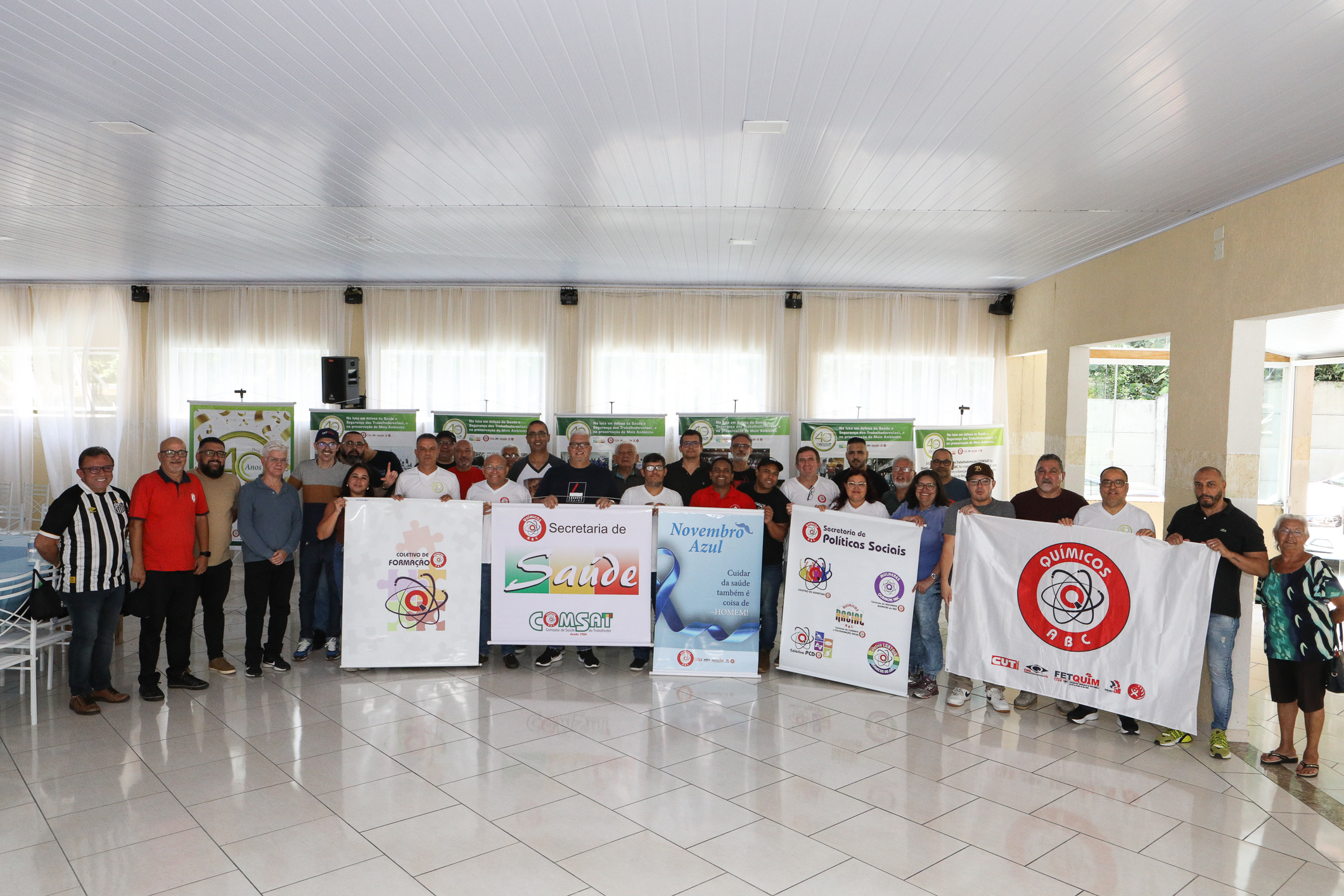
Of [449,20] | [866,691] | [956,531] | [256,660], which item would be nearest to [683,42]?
[449,20]

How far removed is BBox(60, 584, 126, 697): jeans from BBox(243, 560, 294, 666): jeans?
77cm

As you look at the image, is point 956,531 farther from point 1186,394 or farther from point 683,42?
point 683,42

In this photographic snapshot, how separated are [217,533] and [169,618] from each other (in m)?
0.60

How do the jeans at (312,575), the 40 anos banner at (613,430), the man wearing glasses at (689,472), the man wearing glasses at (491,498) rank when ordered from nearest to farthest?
the man wearing glasses at (491,498) < the jeans at (312,575) < the man wearing glasses at (689,472) < the 40 anos banner at (613,430)

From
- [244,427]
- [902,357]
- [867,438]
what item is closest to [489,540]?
[867,438]

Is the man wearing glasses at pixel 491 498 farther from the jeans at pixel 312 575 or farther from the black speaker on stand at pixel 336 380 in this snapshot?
the black speaker on stand at pixel 336 380

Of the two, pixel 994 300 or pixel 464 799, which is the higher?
pixel 994 300

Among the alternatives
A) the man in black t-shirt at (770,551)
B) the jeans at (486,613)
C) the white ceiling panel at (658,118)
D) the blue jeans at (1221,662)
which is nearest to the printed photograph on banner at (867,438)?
the white ceiling panel at (658,118)

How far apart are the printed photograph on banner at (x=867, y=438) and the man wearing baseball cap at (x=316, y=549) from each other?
5.55 meters

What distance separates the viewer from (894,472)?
8055mm

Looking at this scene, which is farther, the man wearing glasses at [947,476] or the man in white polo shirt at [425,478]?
the man wearing glasses at [947,476]

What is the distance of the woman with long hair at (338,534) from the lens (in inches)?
234

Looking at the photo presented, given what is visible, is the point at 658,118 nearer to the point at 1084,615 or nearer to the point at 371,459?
the point at 1084,615

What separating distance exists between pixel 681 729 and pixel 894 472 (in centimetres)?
399
